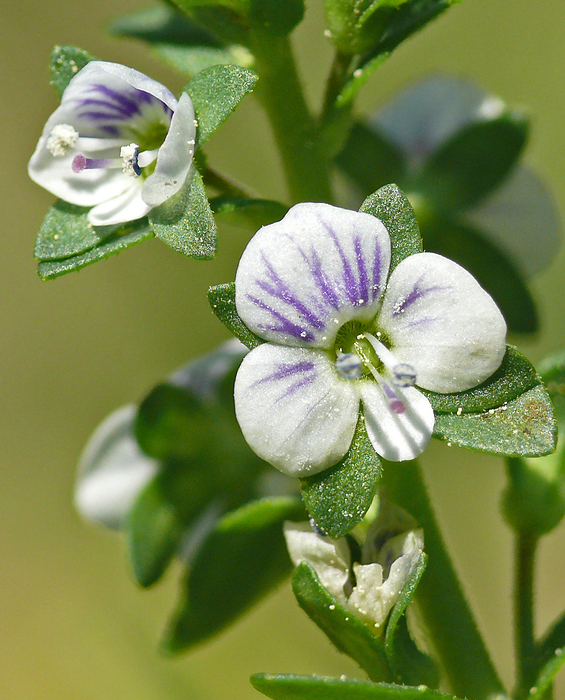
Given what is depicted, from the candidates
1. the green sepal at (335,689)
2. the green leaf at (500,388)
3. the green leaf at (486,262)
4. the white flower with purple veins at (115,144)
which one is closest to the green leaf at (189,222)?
the white flower with purple veins at (115,144)

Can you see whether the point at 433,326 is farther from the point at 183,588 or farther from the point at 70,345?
the point at 70,345

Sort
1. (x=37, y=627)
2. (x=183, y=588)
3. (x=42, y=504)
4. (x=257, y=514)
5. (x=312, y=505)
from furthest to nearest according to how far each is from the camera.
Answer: (x=42, y=504), (x=37, y=627), (x=183, y=588), (x=257, y=514), (x=312, y=505)

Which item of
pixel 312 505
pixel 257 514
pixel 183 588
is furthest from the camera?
pixel 183 588

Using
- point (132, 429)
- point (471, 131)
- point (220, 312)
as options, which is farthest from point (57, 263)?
point (471, 131)

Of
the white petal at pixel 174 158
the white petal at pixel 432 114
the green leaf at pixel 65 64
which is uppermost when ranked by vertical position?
the green leaf at pixel 65 64

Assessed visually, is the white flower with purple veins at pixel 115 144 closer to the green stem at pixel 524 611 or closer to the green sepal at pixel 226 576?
the green sepal at pixel 226 576

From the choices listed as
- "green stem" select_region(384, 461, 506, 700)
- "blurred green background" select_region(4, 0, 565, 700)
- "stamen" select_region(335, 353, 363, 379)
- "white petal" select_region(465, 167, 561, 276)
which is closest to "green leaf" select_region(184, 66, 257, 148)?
"stamen" select_region(335, 353, 363, 379)

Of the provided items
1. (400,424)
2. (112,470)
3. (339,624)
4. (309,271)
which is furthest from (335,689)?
(112,470)
